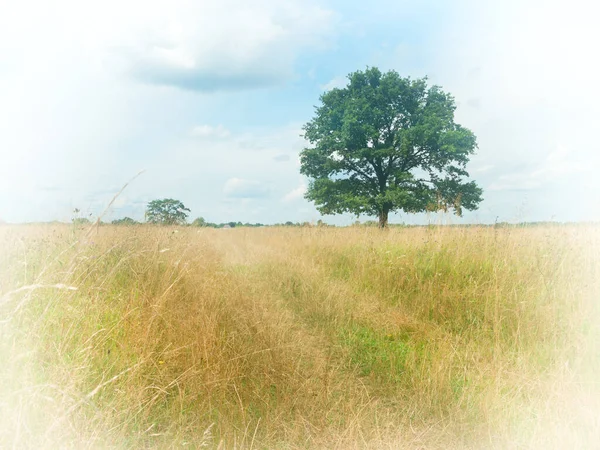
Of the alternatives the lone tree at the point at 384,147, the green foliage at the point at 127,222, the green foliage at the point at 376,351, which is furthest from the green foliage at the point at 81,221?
the lone tree at the point at 384,147

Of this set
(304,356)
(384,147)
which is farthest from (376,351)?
(384,147)

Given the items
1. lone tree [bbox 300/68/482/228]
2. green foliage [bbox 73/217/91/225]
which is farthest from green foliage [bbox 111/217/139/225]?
lone tree [bbox 300/68/482/228]

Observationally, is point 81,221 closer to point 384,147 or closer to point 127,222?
point 127,222

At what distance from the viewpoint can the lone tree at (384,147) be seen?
1978cm

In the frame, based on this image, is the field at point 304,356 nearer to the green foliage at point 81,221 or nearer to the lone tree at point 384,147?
the green foliage at point 81,221

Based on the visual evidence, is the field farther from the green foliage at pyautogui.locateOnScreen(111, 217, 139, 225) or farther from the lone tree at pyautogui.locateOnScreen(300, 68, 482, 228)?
the lone tree at pyautogui.locateOnScreen(300, 68, 482, 228)

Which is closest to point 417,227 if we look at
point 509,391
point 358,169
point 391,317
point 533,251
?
point 533,251

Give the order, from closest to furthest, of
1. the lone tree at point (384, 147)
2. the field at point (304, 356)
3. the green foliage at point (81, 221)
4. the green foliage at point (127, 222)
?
the field at point (304, 356) < the green foliage at point (81, 221) < the green foliage at point (127, 222) < the lone tree at point (384, 147)

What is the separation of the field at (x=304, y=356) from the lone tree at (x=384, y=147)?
1336 centimetres

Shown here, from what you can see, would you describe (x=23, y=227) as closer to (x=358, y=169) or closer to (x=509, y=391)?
(x=509, y=391)

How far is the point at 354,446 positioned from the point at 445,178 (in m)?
20.6

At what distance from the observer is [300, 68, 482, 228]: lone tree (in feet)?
64.9

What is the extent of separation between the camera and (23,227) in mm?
7277

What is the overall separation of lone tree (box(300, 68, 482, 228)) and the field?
13363 millimetres
